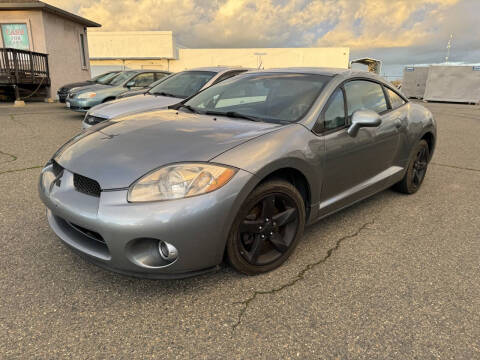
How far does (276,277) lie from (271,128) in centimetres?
108

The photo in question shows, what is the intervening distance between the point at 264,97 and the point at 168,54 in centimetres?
3332

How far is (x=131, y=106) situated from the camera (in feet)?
19.6

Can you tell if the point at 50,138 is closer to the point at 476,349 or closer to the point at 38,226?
the point at 38,226

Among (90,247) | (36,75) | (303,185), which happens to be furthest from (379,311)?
(36,75)

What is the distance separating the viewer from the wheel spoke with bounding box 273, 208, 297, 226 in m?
2.50

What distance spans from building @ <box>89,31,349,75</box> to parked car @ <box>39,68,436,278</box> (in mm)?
31616

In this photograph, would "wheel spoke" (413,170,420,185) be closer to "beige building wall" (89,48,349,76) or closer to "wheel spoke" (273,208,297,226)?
"wheel spoke" (273,208,297,226)

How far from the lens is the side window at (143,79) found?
32.7 ft

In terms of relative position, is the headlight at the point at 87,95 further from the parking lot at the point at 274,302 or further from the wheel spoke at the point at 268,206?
the wheel spoke at the point at 268,206

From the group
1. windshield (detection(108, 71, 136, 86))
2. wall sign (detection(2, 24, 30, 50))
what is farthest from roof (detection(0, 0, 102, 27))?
windshield (detection(108, 71, 136, 86))

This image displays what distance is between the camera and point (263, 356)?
6.04 feet

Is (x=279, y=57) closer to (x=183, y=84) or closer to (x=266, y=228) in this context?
(x=183, y=84)

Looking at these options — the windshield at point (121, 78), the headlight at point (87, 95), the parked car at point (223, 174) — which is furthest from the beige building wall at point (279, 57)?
the parked car at point (223, 174)

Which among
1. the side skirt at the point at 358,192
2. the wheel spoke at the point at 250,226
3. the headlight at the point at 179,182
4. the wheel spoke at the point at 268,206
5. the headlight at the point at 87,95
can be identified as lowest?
the side skirt at the point at 358,192
